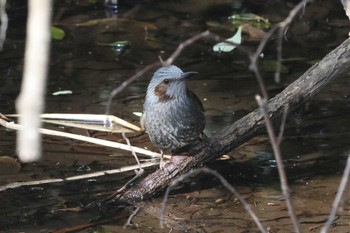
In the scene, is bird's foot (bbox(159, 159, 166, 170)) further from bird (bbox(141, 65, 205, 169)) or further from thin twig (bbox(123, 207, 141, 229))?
thin twig (bbox(123, 207, 141, 229))

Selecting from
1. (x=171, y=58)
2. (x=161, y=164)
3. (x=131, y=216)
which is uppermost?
(x=161, y=164)

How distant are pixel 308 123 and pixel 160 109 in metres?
1.69

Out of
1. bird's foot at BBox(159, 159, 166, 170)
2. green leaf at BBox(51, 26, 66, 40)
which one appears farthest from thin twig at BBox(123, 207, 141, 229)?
green leaf at BBox(51, 26, 66, 40)

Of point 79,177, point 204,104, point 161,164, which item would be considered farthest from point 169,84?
point 204,104

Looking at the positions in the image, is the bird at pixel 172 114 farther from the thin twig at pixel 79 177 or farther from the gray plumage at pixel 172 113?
the thin twig at pixel 79 177

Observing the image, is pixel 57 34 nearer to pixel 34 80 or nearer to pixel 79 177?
pixel 79 177

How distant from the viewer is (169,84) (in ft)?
17.2

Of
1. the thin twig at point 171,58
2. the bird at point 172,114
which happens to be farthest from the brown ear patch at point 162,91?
the thin twig at point 171,58

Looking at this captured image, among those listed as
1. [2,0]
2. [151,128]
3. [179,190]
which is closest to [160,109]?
[151,128]

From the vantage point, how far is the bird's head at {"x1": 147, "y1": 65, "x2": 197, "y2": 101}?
521cm

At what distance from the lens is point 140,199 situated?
5164mm

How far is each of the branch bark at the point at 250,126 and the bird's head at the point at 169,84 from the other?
397 mm

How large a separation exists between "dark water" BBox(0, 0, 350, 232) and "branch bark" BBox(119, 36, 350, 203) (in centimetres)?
15

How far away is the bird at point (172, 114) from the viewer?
514cm
